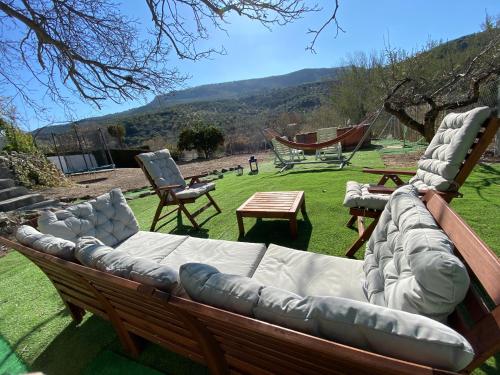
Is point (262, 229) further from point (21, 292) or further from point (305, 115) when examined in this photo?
point (305, 115)

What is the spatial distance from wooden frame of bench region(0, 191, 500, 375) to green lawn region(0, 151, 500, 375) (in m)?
0.29

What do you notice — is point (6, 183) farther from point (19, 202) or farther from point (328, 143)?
point (328, 143)

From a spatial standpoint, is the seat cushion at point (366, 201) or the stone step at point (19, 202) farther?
the stone step at point (19, 202)

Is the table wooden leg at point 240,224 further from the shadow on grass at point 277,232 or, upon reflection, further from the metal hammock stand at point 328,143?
the metal hammock stand at point 328,143

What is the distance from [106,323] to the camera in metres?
1.98

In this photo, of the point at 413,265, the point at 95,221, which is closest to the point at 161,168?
the point at 95,221

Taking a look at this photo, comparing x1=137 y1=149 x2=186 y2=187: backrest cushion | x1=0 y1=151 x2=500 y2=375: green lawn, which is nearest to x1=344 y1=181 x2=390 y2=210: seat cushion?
x1=0 y1=151 x2=500 y2=375: green lawn

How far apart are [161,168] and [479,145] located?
3.69 m

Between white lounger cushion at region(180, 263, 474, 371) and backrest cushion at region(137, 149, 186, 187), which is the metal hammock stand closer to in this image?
backrest cushion at region(137, 149, 186, 187)

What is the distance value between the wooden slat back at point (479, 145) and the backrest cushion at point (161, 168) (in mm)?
3363

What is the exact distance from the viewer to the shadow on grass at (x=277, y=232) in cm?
281

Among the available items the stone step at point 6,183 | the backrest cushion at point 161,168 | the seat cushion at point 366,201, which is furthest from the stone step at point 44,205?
the seat cushion at point 366,201

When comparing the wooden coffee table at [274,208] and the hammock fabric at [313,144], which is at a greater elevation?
the hammock fabric at [313,144]

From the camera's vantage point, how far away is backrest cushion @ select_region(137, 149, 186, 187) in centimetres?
374
